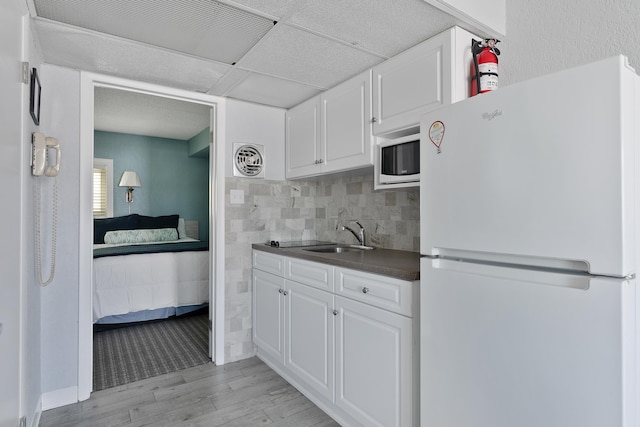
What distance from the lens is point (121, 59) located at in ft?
6.99

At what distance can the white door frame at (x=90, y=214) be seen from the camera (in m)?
2.27

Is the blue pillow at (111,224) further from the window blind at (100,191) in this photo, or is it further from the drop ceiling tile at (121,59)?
the drop ceiling tile at (121,59)

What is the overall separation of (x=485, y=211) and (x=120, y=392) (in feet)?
8.36

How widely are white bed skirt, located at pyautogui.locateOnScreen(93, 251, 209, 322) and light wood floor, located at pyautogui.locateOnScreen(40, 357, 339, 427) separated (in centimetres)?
A: 132

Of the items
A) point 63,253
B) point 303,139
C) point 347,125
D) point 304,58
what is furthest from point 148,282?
point 304,58

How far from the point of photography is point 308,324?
86.0 inches

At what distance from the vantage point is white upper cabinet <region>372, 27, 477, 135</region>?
5.45 ft

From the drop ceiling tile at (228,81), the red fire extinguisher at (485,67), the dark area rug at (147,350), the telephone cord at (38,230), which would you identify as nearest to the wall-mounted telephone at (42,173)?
the telephone cord at (38,230)

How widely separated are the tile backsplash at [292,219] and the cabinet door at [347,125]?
384 mm

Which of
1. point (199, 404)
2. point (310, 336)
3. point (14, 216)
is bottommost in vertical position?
point (199, 404)

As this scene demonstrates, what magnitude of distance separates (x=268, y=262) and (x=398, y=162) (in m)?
1.29

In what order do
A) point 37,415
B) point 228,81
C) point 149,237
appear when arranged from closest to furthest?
1. point 37,415
2. point 228,81
3. point 149,237

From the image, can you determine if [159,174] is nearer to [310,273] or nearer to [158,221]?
[158,221]

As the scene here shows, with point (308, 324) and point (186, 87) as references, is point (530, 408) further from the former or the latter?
point (186, 87)
